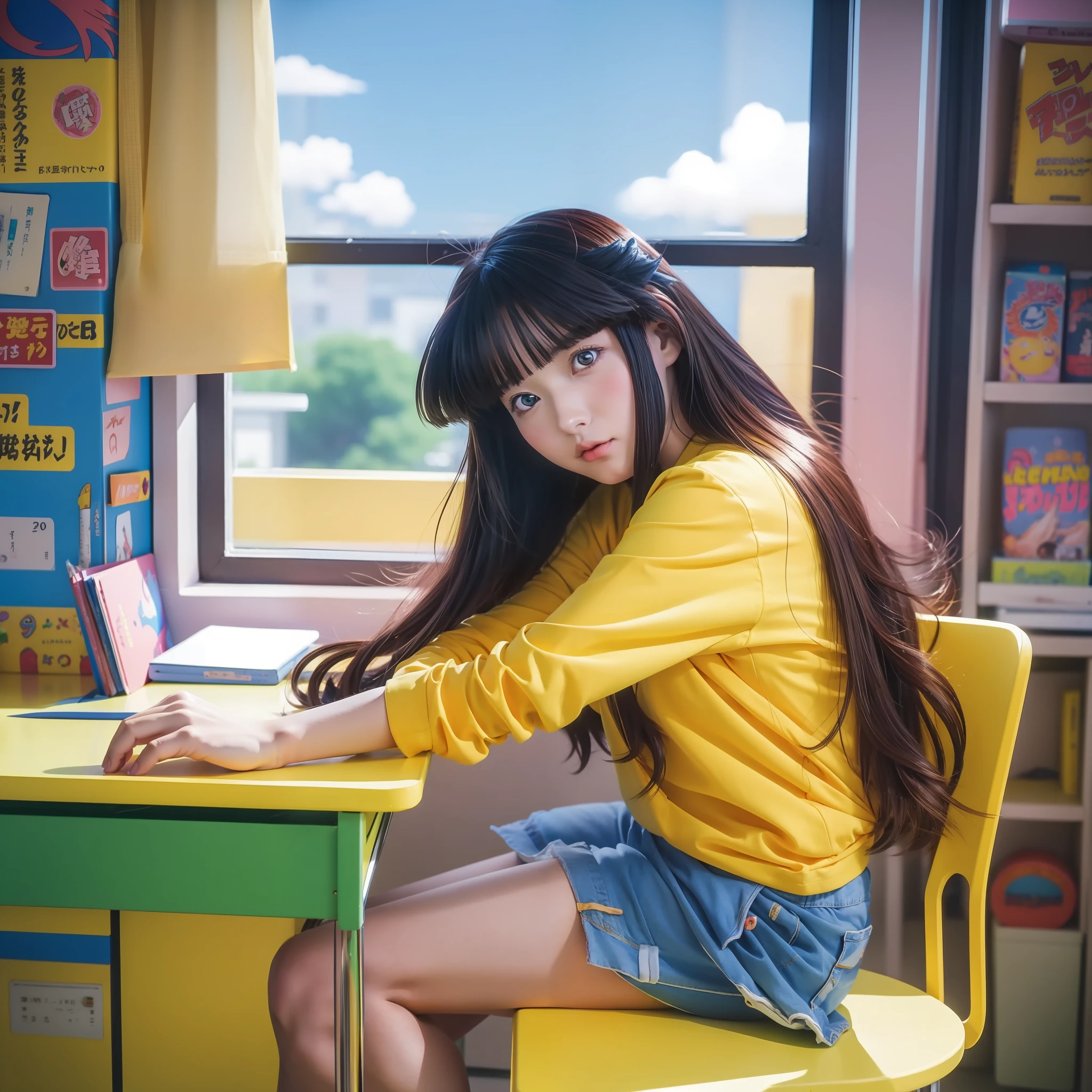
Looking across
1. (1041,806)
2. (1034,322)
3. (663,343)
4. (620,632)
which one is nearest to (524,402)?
(663,343)

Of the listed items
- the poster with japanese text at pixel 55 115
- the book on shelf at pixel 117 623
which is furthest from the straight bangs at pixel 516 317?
the poster with japanese text at pixel 55 115

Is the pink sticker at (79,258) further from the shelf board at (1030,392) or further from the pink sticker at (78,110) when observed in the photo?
the shelf board at (1030,392)

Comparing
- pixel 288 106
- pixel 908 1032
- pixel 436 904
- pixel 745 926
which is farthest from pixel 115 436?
pixel 908 1032

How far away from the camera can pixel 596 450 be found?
1226 millimetres

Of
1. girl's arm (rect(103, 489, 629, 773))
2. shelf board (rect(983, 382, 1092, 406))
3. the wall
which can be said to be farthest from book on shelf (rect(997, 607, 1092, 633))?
girl's arm (rect(103, 489, 629, 773))

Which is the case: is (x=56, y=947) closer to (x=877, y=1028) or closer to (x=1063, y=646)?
(x=877, y=1028)

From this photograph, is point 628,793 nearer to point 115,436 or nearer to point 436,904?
point 436,904

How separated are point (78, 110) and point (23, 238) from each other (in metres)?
0.22

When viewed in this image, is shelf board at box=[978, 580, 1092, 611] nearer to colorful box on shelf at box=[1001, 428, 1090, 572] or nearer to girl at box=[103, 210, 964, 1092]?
colorful box on shelf at box=[1001, 428, 1090, 572]

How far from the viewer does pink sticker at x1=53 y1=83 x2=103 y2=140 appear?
1.62m

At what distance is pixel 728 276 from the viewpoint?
1.91 meters

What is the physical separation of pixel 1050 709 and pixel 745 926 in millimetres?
974

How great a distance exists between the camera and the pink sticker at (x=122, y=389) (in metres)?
1.69

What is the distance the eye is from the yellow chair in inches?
22.5
